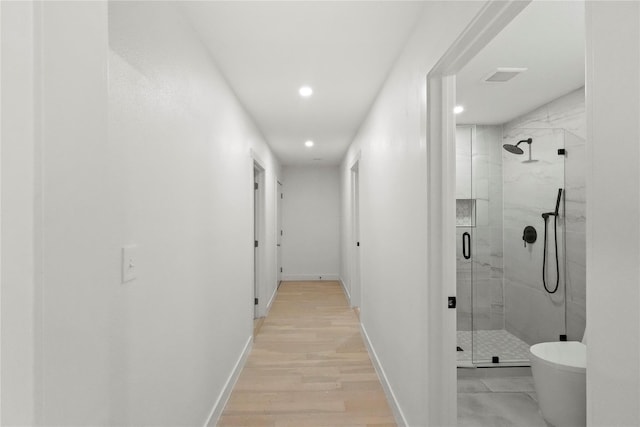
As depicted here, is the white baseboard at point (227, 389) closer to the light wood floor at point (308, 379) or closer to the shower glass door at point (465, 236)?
the light wood floor at point (308, 379)

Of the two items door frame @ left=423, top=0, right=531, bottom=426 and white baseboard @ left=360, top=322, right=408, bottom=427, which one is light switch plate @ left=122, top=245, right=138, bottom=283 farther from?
white baseboard @ left=360, top=322, right=408, bottom=427

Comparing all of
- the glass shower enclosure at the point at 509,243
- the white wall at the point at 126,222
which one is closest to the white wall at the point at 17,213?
the white wall at the point at 126,222

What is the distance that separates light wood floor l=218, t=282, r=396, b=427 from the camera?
7.85ft

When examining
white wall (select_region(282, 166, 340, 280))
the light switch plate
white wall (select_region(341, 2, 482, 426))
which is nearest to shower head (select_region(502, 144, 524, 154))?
white wall (select_region(341, 2, 482, 426))

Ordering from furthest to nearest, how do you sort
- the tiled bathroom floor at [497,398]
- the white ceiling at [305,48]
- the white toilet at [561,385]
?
the tiled bathroom floor at [497,398]
the white toilet at [561,385]
the white ceiling at [305,48]

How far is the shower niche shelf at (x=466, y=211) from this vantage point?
338cm

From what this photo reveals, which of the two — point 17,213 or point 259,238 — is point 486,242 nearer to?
A: point 259,238

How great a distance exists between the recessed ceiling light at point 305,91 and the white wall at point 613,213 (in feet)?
7.74

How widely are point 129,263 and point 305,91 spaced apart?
2.21 m

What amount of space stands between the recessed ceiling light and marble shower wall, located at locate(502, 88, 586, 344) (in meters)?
2.14

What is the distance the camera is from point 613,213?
0.69 m

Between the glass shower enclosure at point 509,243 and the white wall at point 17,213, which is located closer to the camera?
the white wall at point 17,213

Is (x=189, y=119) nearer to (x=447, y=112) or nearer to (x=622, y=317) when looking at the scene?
(x=447, y=112)

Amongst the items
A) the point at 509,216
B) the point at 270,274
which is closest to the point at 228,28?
the point at 509,216
